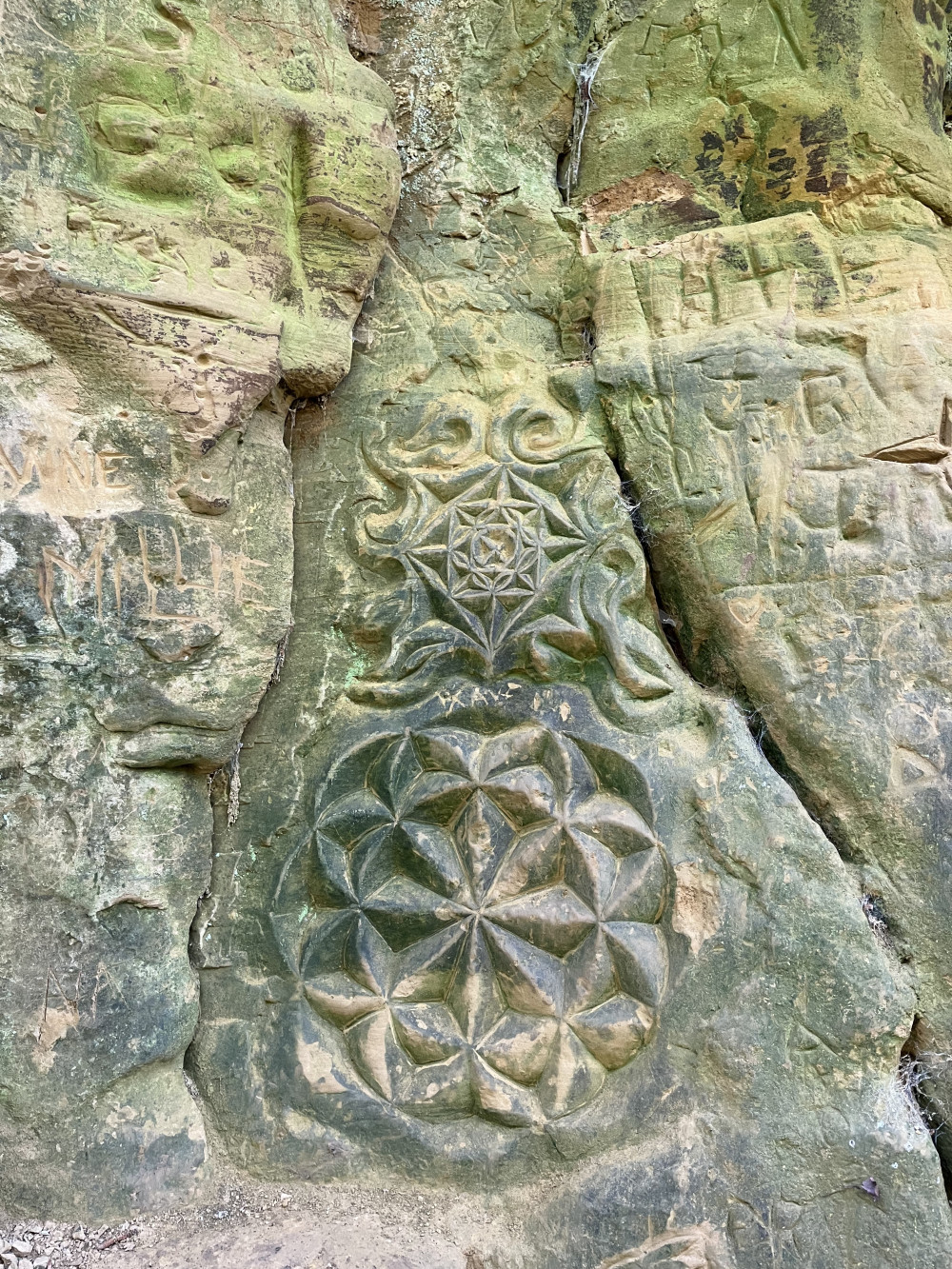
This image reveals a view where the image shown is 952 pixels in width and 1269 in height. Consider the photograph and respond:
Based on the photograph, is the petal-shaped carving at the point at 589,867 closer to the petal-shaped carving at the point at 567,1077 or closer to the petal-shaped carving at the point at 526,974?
the petal-shaped carving at the point at 526,974

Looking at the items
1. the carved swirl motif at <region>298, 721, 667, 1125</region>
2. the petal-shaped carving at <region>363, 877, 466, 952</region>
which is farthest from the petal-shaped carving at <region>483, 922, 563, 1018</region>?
the petal-shaped carving at <region>363, 877, 466, 952</region>

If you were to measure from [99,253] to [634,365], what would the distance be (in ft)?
4.79

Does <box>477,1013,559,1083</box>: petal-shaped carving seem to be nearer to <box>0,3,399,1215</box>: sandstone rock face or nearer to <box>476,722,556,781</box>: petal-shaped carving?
<box>476,722,556,781</box>: petal-shaped carving

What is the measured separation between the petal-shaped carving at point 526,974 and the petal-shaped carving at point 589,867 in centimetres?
18

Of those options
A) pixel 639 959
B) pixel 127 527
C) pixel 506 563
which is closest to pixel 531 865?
pixel 639 959

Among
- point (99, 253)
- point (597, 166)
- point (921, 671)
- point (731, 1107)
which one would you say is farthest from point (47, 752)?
point (597, 166)

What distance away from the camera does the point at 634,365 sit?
2809mm

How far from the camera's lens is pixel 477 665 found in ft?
8.71

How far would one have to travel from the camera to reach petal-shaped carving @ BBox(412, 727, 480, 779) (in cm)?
256

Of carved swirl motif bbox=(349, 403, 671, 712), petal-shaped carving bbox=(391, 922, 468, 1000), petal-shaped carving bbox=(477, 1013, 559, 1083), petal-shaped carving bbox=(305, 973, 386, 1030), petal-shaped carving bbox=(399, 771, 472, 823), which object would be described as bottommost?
petal-shaped carving bbox=(477, 1013, 559, 1083)

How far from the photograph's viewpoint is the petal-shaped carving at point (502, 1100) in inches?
92.4

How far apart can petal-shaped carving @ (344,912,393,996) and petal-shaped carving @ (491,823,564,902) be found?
0.32m

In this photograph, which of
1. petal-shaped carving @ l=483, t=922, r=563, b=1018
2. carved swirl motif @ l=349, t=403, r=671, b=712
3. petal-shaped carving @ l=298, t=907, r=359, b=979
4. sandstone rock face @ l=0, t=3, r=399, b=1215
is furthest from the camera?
carved swirl motif @ l=349, t=403, r=671, b=712

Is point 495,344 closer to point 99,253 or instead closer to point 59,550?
point 99,253
